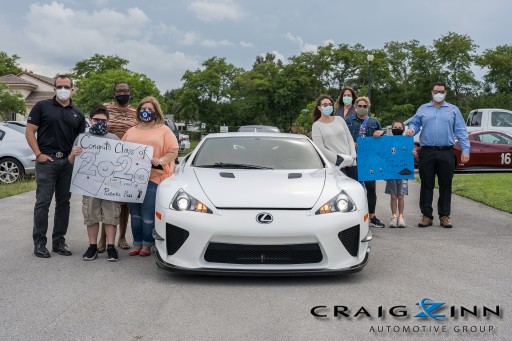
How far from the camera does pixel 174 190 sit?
18.4 feet

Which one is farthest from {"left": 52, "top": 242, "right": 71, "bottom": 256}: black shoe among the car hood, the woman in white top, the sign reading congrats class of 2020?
the woman in white top

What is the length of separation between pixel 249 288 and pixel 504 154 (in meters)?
16.2

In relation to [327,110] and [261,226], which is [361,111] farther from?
[261,226]

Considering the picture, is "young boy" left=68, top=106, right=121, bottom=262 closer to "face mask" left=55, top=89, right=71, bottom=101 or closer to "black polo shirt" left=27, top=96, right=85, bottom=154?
"black polo shirt" left=27, top=96, right=85, bottom=154

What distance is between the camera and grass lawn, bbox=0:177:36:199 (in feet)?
41.5

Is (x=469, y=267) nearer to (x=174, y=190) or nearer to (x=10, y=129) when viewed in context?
(x=174, y=190)

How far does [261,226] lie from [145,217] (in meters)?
1.98

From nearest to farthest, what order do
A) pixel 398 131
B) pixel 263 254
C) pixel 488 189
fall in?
pixel 263 254 → pixel 398 131 → pixel 488 189

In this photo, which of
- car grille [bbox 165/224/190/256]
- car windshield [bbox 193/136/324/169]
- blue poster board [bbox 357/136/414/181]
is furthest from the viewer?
blue poster board [bbox 357/136/414/181]

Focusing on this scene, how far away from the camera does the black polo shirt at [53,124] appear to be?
6.59 meters

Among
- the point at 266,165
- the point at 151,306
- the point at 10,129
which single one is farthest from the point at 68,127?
the point at 10,129

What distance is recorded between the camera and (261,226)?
5.14 m

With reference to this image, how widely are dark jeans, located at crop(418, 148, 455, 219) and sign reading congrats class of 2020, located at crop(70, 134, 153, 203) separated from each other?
425 cm

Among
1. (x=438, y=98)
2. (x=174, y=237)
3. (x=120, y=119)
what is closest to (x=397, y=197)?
(x=438, y=98)
